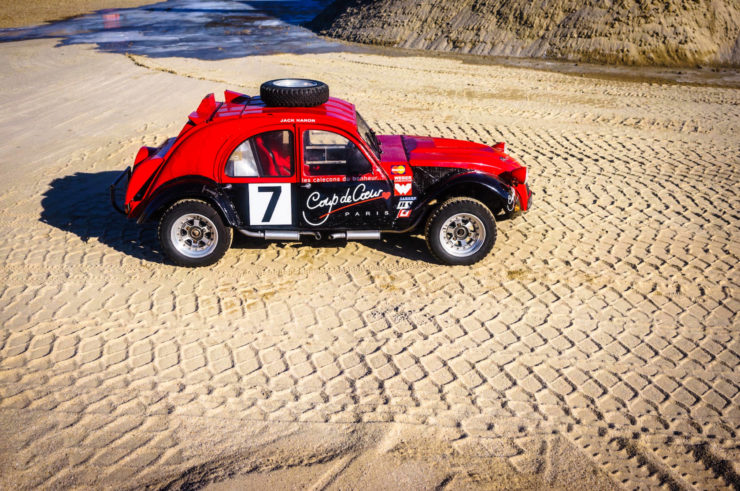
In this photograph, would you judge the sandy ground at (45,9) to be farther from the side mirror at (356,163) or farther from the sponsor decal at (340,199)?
the side mirror at (356,163)

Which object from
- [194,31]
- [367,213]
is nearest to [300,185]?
[367,213]

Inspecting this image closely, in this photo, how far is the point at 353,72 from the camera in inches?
679

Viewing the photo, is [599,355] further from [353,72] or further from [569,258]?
[353,72]

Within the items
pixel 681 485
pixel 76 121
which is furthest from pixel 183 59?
pixel 681 485

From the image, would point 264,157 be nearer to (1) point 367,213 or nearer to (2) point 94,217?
(1) point 367,213

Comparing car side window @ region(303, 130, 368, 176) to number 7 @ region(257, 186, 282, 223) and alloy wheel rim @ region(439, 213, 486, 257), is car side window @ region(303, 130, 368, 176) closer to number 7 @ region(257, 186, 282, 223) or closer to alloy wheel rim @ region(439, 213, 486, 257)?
number 7 @ region(257, 186, 282, 223)

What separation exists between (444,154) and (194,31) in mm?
21551

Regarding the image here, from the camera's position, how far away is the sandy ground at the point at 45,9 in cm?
2756

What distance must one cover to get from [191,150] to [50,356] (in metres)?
2.46

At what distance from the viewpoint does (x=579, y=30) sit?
20359 millimetres

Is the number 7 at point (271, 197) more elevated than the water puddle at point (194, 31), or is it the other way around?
the water puddle at point (194, 31)

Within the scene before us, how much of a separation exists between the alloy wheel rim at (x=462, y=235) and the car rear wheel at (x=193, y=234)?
238 centimetres

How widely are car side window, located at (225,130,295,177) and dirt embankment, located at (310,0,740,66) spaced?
16322 mm

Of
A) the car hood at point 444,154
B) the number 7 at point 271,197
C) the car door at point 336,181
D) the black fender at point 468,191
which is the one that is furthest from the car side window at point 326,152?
the black fender at point 468,191
